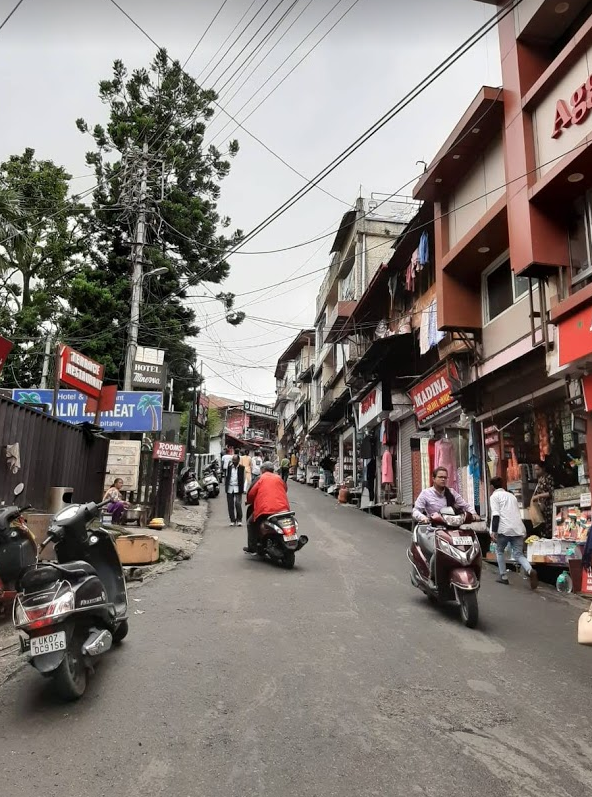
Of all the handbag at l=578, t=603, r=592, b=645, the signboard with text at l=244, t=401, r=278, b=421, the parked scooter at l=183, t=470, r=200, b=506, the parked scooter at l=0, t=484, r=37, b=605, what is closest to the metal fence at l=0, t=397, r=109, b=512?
the parked scooter at l=0, t=484, r=37, b=605

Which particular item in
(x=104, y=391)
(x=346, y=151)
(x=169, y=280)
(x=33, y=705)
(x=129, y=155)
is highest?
(x=129, y=155)

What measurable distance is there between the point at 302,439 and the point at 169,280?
2924 centimetres

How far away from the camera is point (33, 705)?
407cm

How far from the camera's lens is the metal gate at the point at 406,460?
19078mm

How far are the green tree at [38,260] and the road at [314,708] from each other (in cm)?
2006

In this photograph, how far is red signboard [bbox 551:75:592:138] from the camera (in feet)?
27.5

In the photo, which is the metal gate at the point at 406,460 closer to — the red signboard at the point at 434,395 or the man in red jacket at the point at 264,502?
the red signboard at the point at 434,395

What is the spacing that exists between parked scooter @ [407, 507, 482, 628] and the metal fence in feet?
17.4

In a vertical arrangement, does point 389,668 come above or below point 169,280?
below

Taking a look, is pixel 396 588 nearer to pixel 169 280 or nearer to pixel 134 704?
pixel 134 704

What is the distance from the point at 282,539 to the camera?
9.28m

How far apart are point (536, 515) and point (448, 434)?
4774mm

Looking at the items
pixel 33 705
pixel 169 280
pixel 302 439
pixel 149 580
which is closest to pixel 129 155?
pixel 169 280

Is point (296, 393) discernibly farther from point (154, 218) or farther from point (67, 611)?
point (67, 611)
